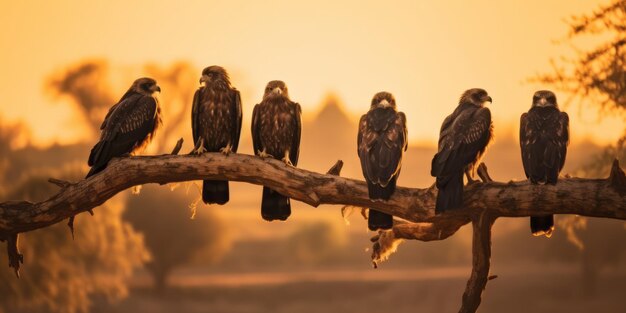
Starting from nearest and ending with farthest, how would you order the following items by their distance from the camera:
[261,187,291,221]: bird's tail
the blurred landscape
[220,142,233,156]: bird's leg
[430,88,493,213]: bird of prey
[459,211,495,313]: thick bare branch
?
[430,88,493,213]: bird of prey → [459,211,495,313]: thick bare branch → [220,142,233,156]: bird's leg → [261,187,291,221]: bird's tail → the blurred landscape

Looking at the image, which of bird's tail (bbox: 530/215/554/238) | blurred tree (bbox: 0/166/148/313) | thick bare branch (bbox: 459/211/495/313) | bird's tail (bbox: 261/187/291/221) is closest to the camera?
bird's tail (bbox: 530/215/554/238)

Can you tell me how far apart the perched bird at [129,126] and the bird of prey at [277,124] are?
1.60m

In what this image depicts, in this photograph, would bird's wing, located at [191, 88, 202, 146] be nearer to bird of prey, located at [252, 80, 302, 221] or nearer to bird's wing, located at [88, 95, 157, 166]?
bird's wing, located at [88, 95, 157, 166]

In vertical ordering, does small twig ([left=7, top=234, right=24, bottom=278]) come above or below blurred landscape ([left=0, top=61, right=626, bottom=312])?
below

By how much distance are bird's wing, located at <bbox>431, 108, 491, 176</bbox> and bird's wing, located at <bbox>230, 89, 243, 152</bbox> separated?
3.33 metres

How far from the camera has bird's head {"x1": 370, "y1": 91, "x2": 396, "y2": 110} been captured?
622 inches

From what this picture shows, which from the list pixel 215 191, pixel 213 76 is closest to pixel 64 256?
pixel 213 76

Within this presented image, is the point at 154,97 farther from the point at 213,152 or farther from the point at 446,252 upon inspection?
the point at 446,252

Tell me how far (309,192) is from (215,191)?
5.70 feet

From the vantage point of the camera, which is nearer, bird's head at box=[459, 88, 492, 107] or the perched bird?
bird's head at box=[459, 88, 492, 107]

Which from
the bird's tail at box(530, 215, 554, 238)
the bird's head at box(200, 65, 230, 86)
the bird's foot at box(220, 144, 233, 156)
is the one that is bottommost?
the bird's tail at box(530, 215, 554, 238)

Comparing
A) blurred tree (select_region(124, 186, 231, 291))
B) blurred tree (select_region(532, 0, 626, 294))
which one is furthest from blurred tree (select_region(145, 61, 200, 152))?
blurred tree (select_region(532, 0, 626, 294))

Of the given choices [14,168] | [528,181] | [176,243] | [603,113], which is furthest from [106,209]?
[14,168]

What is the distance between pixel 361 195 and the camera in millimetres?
15039
